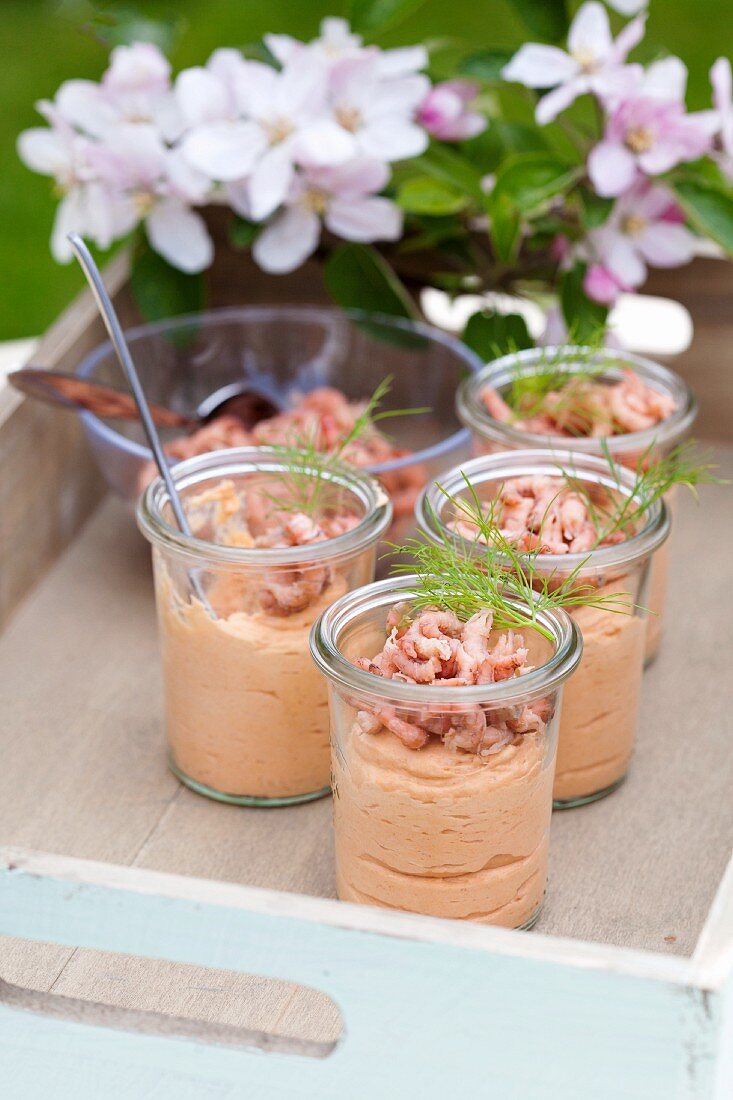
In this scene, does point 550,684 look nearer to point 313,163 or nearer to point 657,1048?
point 657,1048

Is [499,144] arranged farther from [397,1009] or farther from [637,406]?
[397,1009]

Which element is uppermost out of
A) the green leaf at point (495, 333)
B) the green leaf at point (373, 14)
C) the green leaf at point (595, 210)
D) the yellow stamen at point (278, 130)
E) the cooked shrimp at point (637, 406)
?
the green leaf at point (373, 14)

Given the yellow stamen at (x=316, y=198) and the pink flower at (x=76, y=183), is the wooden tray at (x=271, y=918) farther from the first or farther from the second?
the yellow stamen at (x=316, y=198)

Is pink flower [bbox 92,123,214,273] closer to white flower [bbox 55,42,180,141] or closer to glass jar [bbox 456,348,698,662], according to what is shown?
white flower [bbox 55,42,180,141]

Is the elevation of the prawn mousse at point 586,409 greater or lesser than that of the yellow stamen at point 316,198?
lesser

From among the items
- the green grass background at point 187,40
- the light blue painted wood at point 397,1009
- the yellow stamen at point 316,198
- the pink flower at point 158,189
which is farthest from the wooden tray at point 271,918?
the green grass background at point 187,40

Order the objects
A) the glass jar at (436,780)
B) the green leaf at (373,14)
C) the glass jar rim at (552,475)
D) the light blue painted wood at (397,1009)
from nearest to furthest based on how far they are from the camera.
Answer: the light blue painted wood at (397,1009) → the glass jar at (436,780) → the glass jar rim at (552,475) → the green leaf at (373,14)

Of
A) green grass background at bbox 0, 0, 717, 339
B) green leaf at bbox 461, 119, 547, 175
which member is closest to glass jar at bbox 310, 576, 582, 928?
green leaf at bbox 461, 119, 547, 175

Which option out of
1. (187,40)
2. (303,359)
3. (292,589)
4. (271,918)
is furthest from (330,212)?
(187,40)
